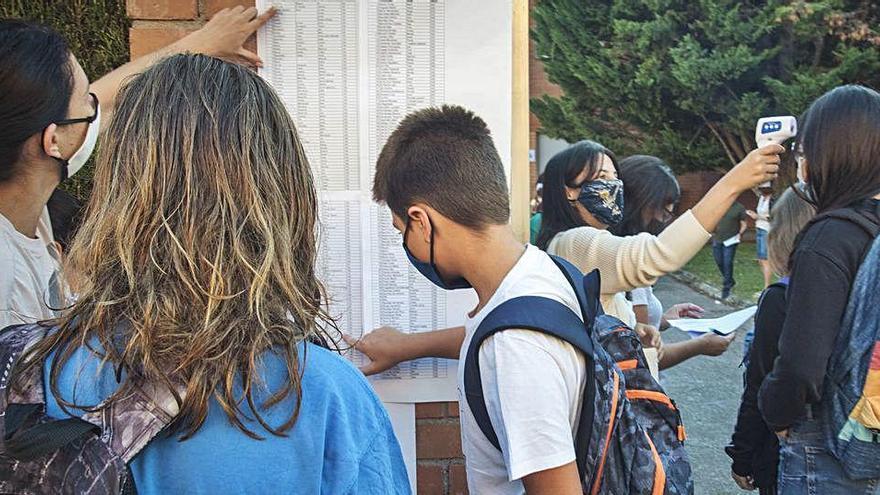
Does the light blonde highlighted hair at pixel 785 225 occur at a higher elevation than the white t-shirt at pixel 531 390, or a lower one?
higher

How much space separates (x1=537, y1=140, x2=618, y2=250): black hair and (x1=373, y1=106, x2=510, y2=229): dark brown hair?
0.93 metres

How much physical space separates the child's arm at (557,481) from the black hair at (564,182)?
1.22 meters

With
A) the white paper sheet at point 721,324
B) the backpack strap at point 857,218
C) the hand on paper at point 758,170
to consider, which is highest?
the hand on paper at point 758,170

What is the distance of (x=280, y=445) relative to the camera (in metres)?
0.96

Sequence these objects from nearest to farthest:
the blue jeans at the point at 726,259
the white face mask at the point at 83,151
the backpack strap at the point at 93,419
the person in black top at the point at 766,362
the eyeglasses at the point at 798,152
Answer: the backpack strap at the point at 93,419 → the white face mask at the point at 83,151 → the eyeglasses at the point at 798,152 → the person in black top at the point at 766,362 → the blue jeans at the point at 726,259

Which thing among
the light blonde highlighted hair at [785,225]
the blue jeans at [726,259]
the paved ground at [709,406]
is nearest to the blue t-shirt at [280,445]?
the light blonde highlighted hair at [785,225]

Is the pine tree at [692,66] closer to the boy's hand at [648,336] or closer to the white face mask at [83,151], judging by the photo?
the boy's hand at [648,336]

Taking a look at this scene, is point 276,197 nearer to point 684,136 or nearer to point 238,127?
point 238,127

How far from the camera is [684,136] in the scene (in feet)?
52.6

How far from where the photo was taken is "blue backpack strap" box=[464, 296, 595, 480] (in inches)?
52.8

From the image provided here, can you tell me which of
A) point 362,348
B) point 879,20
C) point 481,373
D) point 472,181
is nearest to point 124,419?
point 481,373

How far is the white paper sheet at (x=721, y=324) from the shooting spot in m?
2.61

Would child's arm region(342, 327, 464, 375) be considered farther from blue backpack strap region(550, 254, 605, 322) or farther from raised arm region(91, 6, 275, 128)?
raised arm region(91, 6, 275, 128)

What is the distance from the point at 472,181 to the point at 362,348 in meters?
0.72
